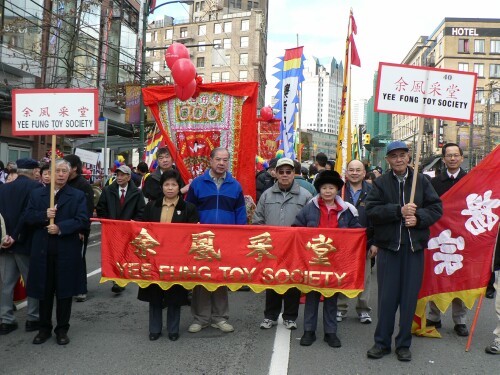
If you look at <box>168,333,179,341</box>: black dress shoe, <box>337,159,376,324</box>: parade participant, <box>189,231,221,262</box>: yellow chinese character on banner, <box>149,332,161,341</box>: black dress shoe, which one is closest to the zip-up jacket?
<box>337,159,376,324</box>: parade participant

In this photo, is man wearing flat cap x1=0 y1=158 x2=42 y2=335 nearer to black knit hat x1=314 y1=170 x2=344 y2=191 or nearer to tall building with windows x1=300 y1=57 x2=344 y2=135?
black knit hat x1=314 y1=170 x2=344 y2=191

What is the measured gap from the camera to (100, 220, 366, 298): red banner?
481cm

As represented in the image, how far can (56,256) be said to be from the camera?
15.6ft

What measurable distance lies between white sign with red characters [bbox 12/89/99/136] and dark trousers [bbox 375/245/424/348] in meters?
3.30

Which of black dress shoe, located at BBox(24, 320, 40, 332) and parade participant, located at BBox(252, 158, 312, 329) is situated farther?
parade participant, located at BBox(252, 158, 312, 329)

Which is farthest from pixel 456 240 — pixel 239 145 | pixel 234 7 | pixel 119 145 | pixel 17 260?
pixel 234 7

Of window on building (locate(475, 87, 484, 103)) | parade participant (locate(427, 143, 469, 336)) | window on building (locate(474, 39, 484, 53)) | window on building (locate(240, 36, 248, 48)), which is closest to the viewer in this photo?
parade participant (locate(427, 143, 469, 336))

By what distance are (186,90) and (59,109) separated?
1.86 metres

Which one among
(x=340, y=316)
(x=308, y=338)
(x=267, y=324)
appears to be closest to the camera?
(x=308, y=338)

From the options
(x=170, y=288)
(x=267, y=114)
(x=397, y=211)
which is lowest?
(x=170, y=288)

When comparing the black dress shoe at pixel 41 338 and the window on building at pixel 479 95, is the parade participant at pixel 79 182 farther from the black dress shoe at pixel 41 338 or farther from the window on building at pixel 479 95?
the window on building at pixel 479 95

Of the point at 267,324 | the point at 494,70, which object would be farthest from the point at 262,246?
the point at 494,70

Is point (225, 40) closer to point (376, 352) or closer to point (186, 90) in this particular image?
point (186, 90)

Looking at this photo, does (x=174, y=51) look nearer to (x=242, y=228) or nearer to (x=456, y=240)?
(x=242, y=228)
